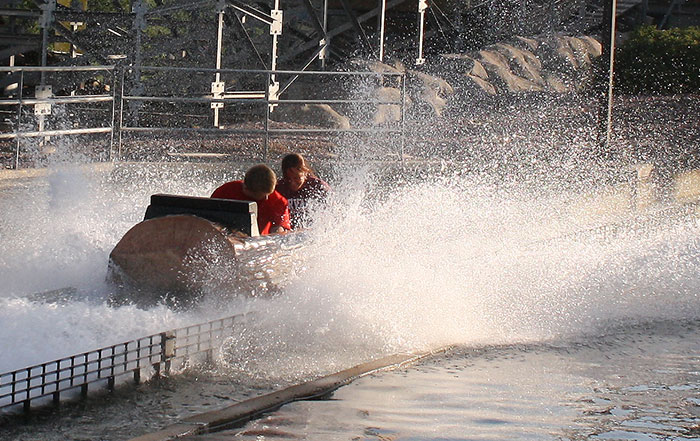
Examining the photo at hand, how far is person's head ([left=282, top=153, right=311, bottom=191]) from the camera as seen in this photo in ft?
29.4

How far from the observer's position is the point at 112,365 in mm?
5953

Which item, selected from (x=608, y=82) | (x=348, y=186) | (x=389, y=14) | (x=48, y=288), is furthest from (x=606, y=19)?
(x=389, y=14)

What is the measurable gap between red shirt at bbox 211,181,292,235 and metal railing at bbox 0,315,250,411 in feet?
3.44

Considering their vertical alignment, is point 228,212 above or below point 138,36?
below

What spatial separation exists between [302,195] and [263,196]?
1062mm

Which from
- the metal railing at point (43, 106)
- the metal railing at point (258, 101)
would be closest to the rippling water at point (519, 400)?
the metal railing at point (43, 106)

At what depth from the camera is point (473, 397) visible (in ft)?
20.6

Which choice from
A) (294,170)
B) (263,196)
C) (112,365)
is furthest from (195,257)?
(294,170)

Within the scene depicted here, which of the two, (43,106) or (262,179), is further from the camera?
(43,106)

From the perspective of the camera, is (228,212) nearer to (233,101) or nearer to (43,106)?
(43,106)

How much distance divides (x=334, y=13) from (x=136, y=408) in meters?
19.8

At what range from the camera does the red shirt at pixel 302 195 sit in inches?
349

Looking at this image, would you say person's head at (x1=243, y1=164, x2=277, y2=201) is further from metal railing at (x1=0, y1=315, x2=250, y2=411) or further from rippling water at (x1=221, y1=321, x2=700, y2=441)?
rippling water at (x1=221, y1=321, x2=700, y2=441)

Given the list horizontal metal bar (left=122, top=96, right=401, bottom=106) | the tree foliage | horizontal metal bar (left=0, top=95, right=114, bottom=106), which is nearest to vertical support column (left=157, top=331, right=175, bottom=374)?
horizontal metal bar (left=0, top=95, right=114, bottom=106)
